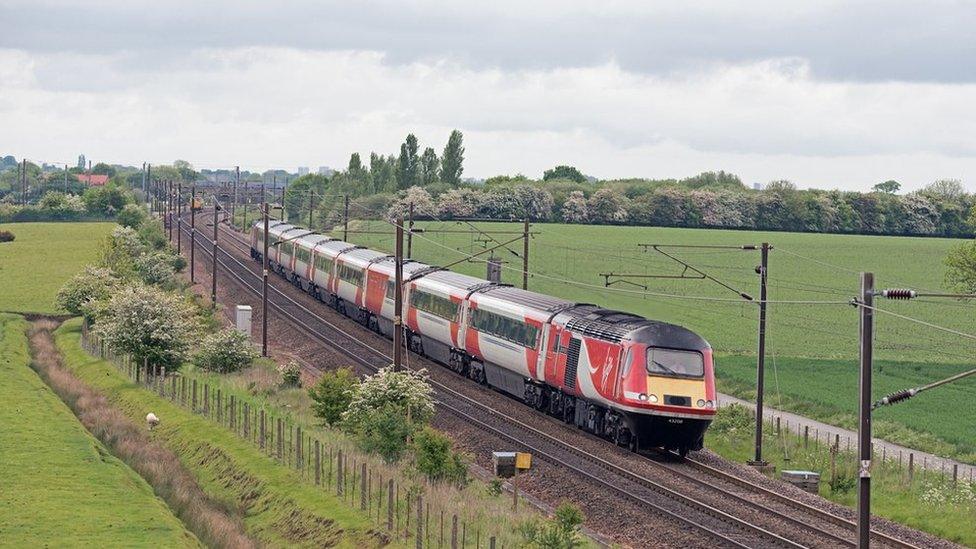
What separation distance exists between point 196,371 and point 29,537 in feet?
99.0

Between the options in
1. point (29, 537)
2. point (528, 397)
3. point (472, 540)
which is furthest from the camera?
point (528, 397)

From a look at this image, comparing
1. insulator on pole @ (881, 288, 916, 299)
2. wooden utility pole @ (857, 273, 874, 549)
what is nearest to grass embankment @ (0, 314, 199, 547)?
wooden utility pole @ (857, 273, 874, 549)

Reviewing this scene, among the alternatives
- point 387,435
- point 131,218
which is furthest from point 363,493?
point 131,218

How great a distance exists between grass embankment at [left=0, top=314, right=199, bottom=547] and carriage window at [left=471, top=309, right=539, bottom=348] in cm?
1398

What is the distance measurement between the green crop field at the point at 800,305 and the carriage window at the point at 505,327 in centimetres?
244

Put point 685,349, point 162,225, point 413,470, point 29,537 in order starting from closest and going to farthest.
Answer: point 29,537 < point 413,470 < point 685,349 < point 162,225

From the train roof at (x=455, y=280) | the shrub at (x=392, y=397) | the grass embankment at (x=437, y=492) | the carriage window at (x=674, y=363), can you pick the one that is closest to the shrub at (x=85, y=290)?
the train roof at (x=455, y=280)

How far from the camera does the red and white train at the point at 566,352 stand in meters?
36.9

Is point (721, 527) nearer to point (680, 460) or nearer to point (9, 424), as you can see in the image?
point (680, 460)

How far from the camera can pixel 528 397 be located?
46281 mm

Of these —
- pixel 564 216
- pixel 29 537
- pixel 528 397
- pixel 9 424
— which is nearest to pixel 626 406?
pixel 528 397

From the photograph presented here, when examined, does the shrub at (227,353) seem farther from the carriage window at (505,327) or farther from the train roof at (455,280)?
the carriage window at (505,327)

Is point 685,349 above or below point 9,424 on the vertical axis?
above

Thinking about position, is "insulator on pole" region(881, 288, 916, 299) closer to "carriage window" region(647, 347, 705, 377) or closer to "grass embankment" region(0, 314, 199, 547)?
"carriage window" region(647, 347, 705, 377)
